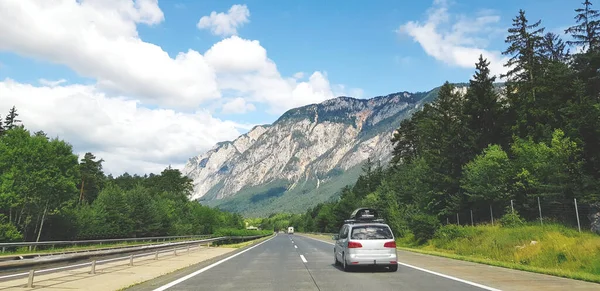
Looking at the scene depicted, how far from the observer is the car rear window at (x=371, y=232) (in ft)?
50.0

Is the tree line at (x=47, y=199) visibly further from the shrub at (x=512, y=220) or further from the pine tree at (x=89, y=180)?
the shrub at (x=512, y=220)

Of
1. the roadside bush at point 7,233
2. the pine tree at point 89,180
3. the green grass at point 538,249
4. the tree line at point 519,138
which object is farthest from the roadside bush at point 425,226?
the pine tree at point 89,180

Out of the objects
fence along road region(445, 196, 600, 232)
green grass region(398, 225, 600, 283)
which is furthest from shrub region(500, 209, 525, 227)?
green grass region(398, 225, 600, 283)

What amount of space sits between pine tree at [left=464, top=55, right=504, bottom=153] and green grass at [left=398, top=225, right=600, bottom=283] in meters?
19.2

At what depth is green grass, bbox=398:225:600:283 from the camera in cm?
1464

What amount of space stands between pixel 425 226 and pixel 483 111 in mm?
16955

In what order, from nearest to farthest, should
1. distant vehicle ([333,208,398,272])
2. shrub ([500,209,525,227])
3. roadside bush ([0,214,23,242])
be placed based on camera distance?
1. distant vehicle ([333,208,398,272])
2. shrub ([500,209,525,227])
3. roadside bush ([0,214,23,242])

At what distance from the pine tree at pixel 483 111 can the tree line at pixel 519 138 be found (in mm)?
101

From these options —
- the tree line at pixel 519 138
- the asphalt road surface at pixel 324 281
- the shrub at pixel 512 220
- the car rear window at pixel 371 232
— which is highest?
the tree line at pixel 519 138

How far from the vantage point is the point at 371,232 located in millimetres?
15367

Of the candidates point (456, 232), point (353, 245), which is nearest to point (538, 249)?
point (353, 245)

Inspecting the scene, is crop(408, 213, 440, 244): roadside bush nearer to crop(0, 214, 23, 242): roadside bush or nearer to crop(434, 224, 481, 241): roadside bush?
crop(434, 224, 481, 241): roadside bush

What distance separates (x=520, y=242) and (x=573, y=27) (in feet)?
129

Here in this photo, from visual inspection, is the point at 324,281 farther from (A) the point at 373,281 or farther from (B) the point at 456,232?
(B) the point at 456,232
